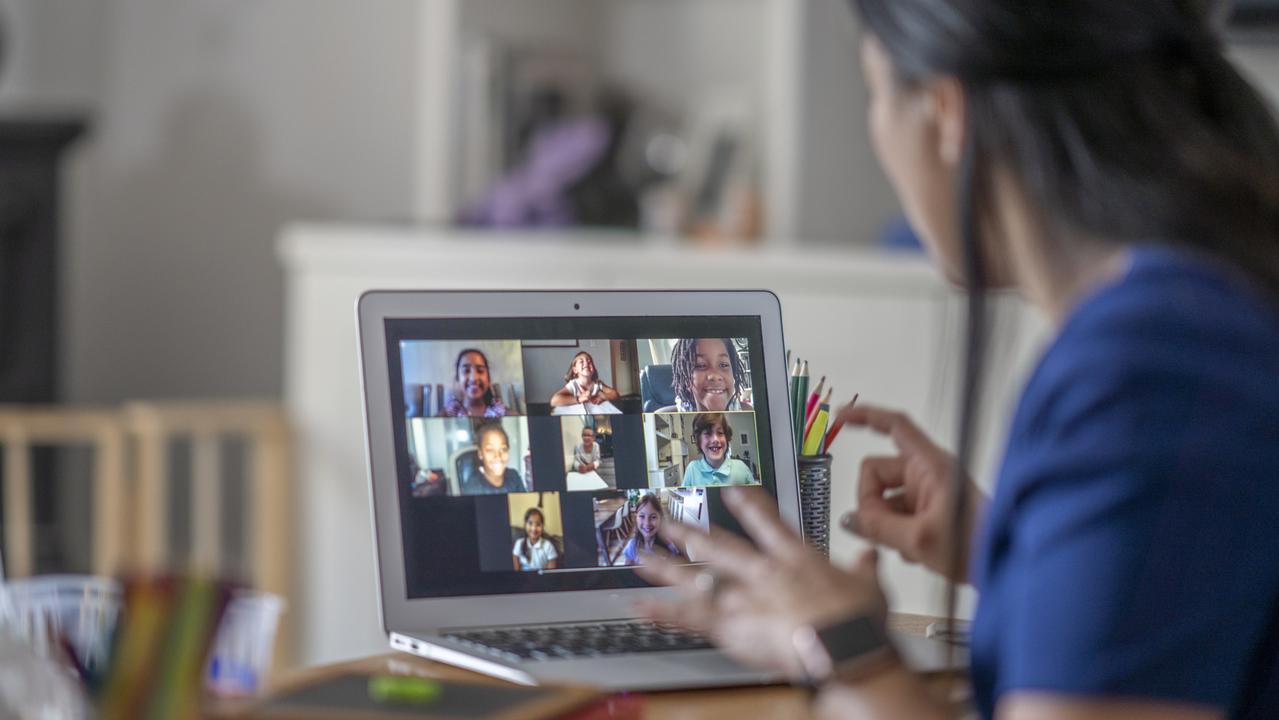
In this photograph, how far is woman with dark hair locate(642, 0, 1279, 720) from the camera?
25.4 inches

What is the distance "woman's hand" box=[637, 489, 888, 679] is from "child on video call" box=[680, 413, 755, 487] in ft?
0.85

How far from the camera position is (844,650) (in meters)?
0.70

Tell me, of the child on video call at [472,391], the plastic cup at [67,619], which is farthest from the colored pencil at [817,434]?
the plastic cup at [67,619]

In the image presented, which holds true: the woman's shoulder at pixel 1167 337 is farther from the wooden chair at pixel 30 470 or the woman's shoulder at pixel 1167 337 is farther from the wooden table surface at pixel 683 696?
the wooden chair at pixel 30 470

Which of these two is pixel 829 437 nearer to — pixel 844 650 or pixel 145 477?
pixel 844 650

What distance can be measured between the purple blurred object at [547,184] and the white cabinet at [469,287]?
0.33 ft

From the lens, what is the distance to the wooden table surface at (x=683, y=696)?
0.86m

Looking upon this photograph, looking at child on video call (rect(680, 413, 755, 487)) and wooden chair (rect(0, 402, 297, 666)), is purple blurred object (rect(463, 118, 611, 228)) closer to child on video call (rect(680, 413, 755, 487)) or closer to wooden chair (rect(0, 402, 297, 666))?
wooden chair (rect(0, 402, 297, 666))

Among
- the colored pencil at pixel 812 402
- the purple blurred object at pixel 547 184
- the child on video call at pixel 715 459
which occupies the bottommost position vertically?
the child on video call at pixel 715 459

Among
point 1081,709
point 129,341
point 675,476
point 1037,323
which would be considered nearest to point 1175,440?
point 1081,709

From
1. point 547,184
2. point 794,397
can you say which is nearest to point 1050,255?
point 794,397

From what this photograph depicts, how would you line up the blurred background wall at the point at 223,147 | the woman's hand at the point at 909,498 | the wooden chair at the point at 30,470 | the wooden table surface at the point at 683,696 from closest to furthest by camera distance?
the wooden table surface at the point at 683,696, the woman's hand at the point at 909,498, the wooden chair at the point at 30,470, the blurred background wall at the point at 223,147

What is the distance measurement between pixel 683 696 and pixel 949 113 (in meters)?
0.40

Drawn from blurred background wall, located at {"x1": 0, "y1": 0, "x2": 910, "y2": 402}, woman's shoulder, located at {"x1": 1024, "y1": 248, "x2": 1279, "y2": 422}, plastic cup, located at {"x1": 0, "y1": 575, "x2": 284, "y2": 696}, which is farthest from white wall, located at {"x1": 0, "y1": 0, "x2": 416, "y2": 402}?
woman's shoulder, located at {"x1": 1024, "y1": 248, "x2": 1279, "y2": 422}
